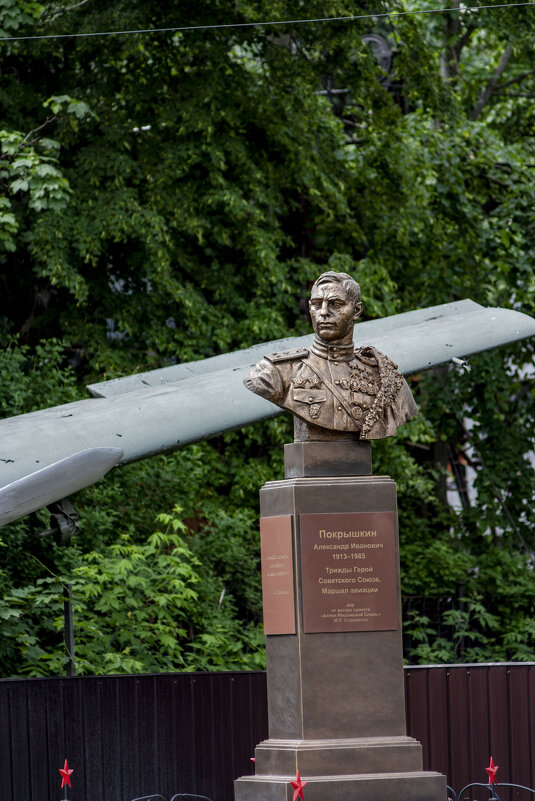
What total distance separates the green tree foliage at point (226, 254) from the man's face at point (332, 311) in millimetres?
4366

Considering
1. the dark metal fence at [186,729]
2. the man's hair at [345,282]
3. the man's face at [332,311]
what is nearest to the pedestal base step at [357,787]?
the dark metal fence at [186,729]

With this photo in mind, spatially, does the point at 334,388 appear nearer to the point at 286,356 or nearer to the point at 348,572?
the point at 286,356

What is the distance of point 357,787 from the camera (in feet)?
25.6

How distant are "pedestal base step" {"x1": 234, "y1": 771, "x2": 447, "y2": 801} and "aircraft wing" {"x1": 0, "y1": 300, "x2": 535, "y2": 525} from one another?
2.20m

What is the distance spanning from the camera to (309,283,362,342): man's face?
8516 millimetres

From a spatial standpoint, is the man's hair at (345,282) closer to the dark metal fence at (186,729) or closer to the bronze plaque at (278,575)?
the bronze plaque at (278,575)

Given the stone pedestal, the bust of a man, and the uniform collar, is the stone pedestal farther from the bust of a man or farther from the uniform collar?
the uniform collar

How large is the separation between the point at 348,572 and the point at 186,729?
2.59 m

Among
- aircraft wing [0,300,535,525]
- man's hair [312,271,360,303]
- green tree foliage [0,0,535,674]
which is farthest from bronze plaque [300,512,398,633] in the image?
green tree foliage [0,0,535,674]

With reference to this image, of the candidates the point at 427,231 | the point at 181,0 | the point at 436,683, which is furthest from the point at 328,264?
the point at 436,683

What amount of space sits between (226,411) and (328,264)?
7.46 m

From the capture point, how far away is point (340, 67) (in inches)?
699

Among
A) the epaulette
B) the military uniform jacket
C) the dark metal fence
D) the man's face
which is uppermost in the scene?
the man's face

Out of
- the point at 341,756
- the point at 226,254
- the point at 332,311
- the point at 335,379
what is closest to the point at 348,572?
the point at 341,756
